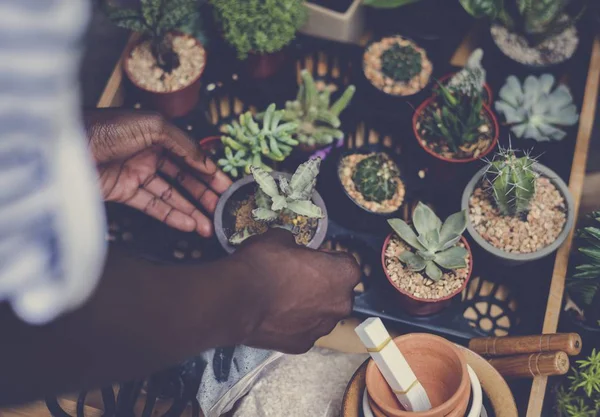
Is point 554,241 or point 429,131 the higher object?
point 429,131

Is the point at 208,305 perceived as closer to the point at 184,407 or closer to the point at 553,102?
the point at 184,407

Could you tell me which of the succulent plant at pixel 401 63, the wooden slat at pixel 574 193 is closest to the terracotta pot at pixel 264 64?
the succulent plant at pixel 401 63

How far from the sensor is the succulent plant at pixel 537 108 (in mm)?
1582

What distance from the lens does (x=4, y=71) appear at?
29.1 inches

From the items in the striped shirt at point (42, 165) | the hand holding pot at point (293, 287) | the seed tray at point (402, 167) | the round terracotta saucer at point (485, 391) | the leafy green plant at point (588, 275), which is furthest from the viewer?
the seed tray at point (402, 167)

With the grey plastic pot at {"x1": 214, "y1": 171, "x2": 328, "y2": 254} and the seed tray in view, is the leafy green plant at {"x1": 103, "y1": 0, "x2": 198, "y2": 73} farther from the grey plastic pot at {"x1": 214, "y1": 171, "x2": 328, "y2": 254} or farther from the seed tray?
the grey plastic pot at {"x1": 214, "y1": 171, "x2": 328, "y2": 254}

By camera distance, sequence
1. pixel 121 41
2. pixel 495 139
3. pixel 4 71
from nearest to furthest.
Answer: pixel 4 71, pixel 495 139, pixel 121 41

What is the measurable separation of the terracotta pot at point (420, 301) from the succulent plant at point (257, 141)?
0.99 ft

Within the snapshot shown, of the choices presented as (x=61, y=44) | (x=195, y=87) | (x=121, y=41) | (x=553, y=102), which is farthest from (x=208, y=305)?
(x=121, y=41)

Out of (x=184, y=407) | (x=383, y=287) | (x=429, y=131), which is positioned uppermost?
(x=429, y=131)

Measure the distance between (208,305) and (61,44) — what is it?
16.2 inches

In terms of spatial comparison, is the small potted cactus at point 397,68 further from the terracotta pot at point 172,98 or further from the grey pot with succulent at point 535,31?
the terracotta pot at point 172,98

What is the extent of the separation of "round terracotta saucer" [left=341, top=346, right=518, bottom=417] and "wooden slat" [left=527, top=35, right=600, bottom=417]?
3.2 inches

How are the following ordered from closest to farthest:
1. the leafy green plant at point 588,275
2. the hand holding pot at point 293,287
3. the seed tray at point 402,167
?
the hand holding pot at point 293,287 → the leafy green plant at point 588,275 → the seed tray at point 402,167
